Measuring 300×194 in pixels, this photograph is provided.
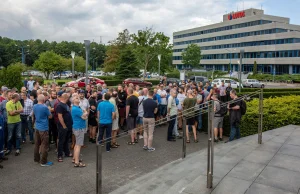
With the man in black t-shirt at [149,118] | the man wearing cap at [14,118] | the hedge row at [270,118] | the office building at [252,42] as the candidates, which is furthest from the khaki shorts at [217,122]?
the office building at [252,42]

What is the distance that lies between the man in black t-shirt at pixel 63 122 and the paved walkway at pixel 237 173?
8.81 feet

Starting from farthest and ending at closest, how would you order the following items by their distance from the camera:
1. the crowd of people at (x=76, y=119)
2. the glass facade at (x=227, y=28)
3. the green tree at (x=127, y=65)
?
the glass facade at (x=227, y=28), the green tree at (x=127, y=65), the crowd of people at (x=76, y=119)

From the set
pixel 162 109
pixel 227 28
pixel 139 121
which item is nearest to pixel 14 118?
pixel 139 121

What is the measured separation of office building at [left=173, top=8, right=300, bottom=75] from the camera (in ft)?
215

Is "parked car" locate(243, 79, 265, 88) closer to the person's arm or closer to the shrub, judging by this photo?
the shrub

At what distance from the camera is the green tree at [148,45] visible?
43531 mm

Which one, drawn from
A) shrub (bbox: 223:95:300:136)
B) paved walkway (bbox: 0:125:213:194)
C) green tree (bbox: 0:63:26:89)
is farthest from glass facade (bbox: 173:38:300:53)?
paved walkway (bbox: 0:125:213:194)

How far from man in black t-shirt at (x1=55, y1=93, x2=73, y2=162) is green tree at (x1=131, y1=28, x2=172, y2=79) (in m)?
37.0

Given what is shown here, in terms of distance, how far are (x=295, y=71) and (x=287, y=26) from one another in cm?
1424

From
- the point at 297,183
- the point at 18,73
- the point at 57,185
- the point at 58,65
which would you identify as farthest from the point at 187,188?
the point at 58,65

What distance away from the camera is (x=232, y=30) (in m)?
84.8

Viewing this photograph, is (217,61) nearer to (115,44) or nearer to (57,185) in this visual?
(115,44)

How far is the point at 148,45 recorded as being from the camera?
43.9 metres

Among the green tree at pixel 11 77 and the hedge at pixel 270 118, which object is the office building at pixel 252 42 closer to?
the green tree at pixel 11 77
